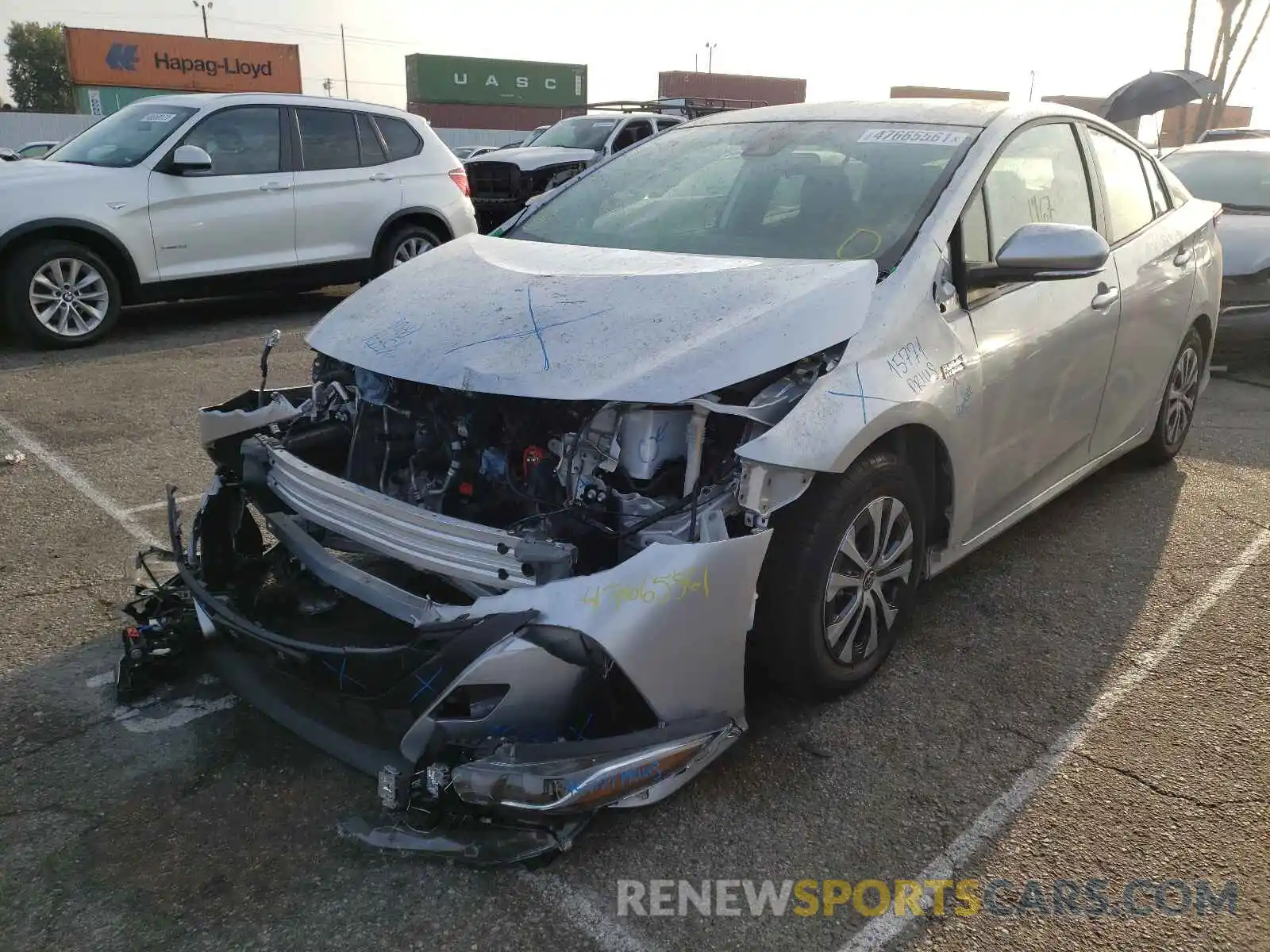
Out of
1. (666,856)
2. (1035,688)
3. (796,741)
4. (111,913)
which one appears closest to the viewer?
(111,913)

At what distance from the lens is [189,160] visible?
24.9 feet

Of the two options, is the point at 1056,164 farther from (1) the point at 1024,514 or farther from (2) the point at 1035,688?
(2) the point at 1035,688

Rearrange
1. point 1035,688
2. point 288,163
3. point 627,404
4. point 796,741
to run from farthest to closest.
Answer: point 288,163
point 1035,688
point 796,741
point 627,404

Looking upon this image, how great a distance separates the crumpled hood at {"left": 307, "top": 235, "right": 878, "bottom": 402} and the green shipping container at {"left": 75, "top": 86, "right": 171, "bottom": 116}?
153 feet

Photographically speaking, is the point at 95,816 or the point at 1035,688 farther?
the point at 1035,688

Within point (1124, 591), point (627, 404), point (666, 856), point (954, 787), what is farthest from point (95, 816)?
point (1124, 591)

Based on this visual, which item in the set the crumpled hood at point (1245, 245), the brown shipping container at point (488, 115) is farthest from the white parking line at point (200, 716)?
the brown shipping container at point (488, 115)

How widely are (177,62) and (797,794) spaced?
53229 millimetres

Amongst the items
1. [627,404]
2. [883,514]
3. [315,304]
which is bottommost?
[315,304]

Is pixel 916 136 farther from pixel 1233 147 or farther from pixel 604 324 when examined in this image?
pixel 1233 147

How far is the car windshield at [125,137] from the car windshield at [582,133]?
22.8 ft

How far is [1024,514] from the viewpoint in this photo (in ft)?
12.3

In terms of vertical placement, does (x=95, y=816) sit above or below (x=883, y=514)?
below

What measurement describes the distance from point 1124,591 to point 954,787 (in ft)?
5.29
